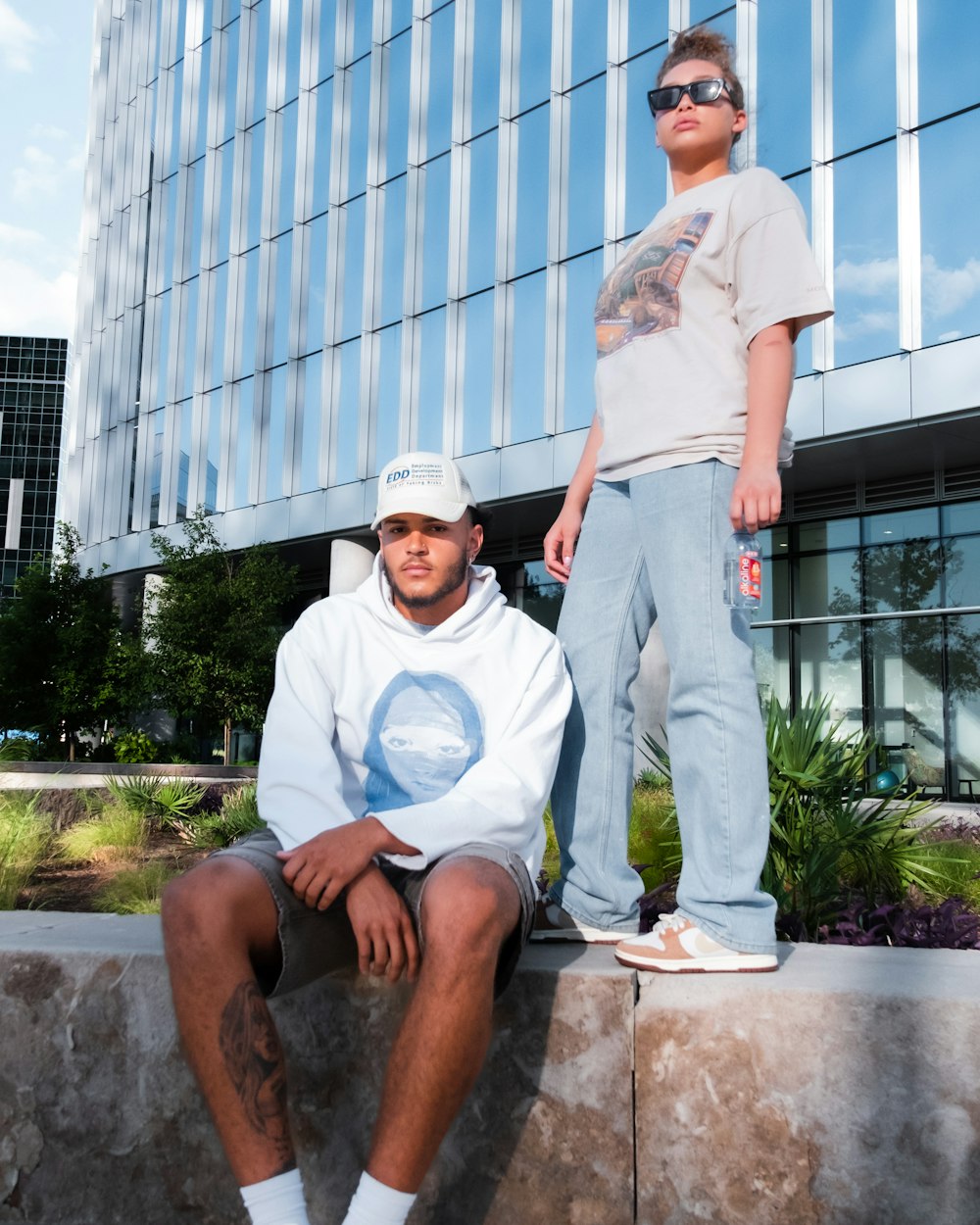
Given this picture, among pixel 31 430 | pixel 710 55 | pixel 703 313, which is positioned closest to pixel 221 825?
pixel 703 313

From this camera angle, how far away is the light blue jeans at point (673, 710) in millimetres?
2387

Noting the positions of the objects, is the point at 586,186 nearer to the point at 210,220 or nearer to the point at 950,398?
the point at 950,398

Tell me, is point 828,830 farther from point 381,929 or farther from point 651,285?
point 381,929

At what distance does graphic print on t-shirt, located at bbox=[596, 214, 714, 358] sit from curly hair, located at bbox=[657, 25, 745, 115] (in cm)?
35

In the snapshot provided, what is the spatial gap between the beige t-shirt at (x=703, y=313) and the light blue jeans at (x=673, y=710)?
0.10 meters

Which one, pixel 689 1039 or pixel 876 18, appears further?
pixel 876 18

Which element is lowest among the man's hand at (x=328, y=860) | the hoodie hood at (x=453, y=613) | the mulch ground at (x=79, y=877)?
the mulch ground at (x=79, y=877)

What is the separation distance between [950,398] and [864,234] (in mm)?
2437

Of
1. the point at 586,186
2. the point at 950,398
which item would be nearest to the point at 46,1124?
the point at 950,398

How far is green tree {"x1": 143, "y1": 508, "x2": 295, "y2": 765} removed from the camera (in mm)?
17938

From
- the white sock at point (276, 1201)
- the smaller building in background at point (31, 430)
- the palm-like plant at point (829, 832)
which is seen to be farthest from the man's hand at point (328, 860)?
the smaller building in background at point (31, 430)

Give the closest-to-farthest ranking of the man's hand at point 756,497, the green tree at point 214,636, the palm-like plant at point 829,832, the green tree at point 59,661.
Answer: the man's hand at point 756,497
the palm-like plant at point 829,832
the green tree at point 214,636
the green tree at point 59,661

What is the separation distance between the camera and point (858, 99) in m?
13.3

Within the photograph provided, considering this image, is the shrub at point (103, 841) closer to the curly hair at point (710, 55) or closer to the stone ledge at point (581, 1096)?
the stone ledge at point (581, 1096)
